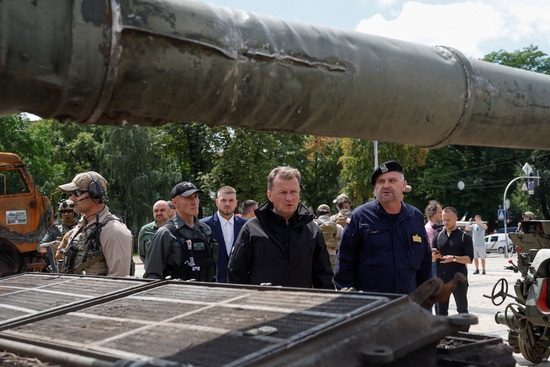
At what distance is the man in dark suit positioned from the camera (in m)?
7.32

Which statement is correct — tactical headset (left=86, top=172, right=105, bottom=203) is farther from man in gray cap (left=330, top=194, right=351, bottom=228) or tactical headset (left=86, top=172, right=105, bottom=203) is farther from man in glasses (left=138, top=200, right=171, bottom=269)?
man in gray cap (left=330, top=194, right=351, bottom=228)

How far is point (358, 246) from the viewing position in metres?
4.96

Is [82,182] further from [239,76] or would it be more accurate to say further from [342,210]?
[342,210]

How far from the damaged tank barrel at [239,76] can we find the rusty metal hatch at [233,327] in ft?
2.02

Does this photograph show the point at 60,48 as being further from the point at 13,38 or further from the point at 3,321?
the point at 3,321

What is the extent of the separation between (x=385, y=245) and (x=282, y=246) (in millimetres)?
654

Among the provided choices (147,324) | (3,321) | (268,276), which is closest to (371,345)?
(147,324)

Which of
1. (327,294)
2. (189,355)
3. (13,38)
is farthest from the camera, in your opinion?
(327,294)

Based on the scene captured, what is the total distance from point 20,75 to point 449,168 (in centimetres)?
4555

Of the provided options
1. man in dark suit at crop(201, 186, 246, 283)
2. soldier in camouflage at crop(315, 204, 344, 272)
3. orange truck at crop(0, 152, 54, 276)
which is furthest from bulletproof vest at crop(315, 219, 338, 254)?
orange truck at crop(0, 152, 54, 276)

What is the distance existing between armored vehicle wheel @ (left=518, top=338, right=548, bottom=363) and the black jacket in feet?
13.8

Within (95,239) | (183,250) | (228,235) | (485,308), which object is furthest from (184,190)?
(485,308)

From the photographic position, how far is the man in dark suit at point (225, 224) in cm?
732

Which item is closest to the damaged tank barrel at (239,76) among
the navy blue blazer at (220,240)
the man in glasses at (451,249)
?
the navy blue blazer at (220,240)
